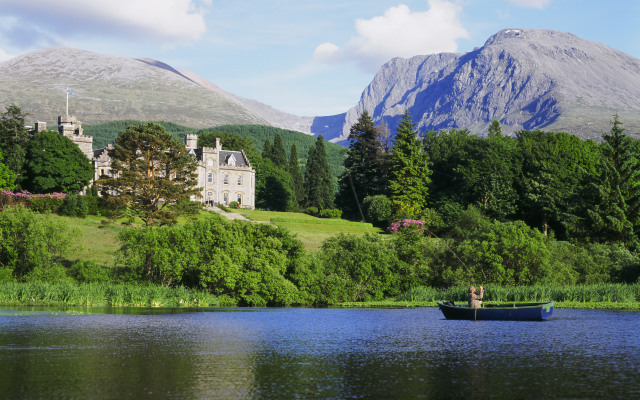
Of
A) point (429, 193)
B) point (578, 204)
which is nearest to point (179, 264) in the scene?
point (578, 204)

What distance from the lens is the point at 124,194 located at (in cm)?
7925

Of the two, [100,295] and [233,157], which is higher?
[233,157]

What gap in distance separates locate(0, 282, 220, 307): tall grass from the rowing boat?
67.3ft

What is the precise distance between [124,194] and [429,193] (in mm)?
49446

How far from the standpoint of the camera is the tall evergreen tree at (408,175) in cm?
10144

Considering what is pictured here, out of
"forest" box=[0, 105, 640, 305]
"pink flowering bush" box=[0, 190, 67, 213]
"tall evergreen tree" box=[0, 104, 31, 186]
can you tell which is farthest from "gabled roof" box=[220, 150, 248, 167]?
"pink flowering bush" box=[0, 190, 67, 213]

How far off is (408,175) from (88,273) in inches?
2370

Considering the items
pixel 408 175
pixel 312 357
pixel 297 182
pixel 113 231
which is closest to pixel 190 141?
pixel 297 182

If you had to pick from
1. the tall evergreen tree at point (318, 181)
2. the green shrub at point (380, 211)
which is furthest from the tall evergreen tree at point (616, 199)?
the tall evergreen tree at point (318, 181)

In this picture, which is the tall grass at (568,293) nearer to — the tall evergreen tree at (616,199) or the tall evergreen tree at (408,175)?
the tall evergreen tree at (616,199)

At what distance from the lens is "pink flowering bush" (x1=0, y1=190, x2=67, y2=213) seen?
84.9 meters

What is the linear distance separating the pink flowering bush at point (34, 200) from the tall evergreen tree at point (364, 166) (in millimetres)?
48302

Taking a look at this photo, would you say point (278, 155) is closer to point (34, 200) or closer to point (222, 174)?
point (222, 174)

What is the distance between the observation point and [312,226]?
99375 mm
